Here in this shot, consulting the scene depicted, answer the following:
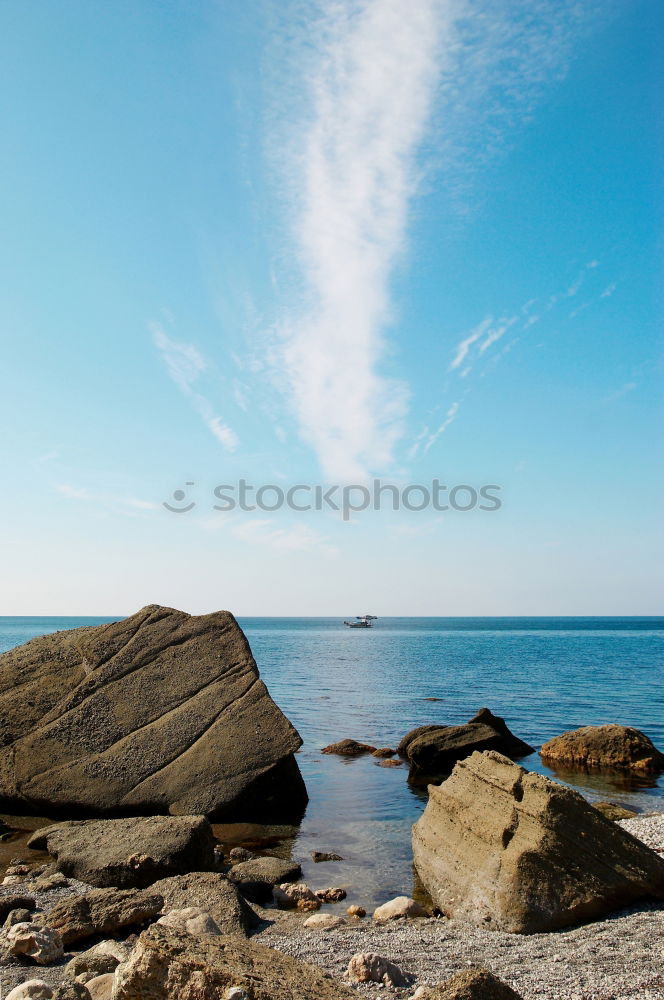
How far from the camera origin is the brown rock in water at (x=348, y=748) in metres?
20.3

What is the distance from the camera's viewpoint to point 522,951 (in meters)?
6.99

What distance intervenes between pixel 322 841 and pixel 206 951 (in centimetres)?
842

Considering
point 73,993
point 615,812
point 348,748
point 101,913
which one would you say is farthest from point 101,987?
point 348,748

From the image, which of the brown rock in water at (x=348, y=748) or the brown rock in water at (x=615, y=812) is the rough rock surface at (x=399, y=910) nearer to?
the brown rock in water at (x=615, y=812)

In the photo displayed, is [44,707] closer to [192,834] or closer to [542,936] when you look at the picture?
[192,834]

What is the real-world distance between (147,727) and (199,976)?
1001 cm

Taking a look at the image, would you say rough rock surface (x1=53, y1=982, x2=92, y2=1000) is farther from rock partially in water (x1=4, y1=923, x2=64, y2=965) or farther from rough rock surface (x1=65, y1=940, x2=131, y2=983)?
rock partially in water (x1=4, y1=923, x2=64, y2=965)

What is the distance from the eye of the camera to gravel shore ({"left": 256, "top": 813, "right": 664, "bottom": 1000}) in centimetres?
605

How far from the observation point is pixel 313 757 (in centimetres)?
1991

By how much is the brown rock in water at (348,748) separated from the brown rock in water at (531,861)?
10560mm

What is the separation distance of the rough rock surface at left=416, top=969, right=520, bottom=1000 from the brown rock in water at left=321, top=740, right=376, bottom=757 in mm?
15781

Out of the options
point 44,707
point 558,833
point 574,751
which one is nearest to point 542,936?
point 558,833

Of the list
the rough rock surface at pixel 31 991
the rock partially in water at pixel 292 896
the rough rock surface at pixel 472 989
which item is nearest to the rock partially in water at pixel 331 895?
the rock partially in water at pixel 292 896

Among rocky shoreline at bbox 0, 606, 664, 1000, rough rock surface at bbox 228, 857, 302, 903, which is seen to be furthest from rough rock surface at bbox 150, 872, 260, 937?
rough rock surface at bbox 228, 857, 302, 903
